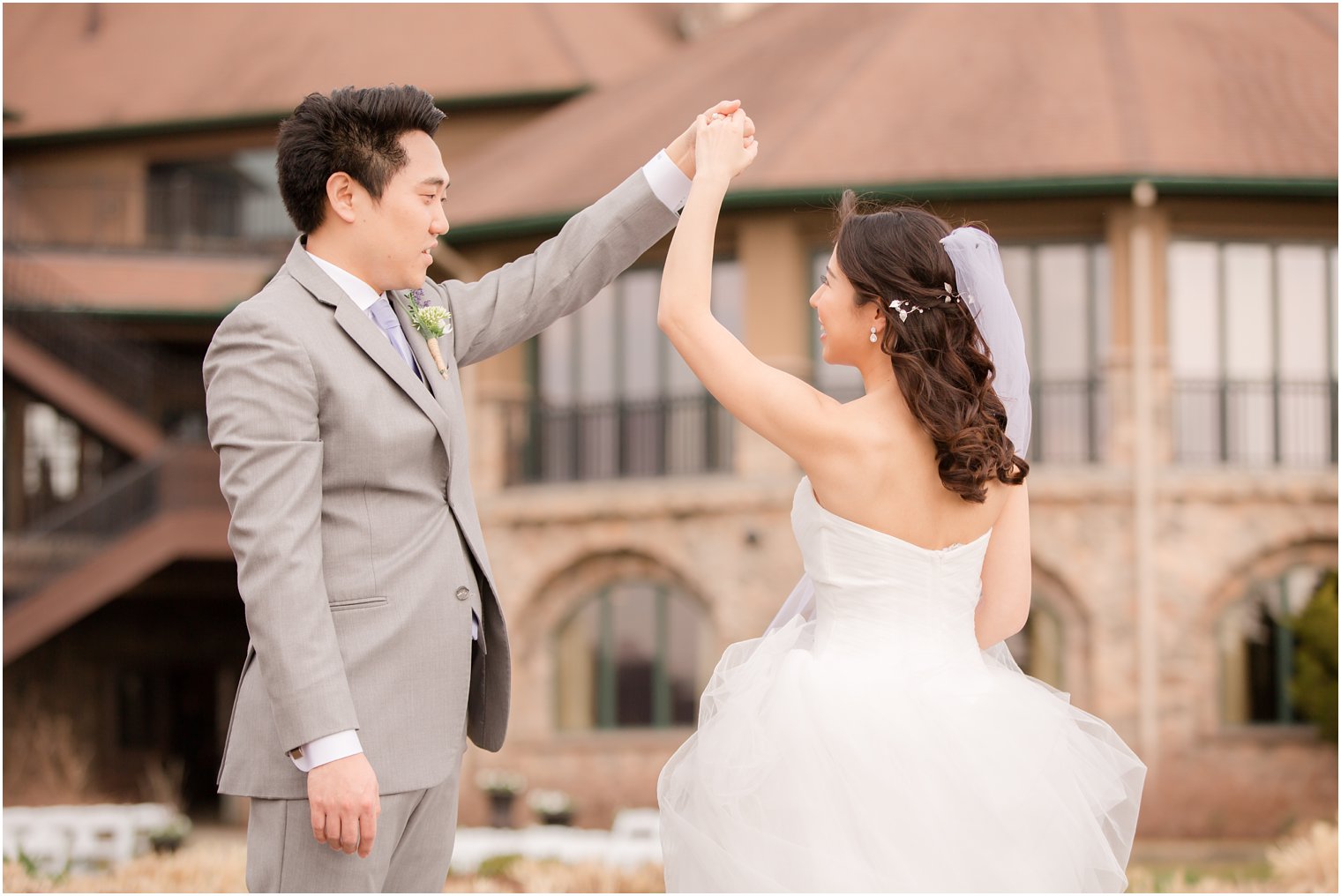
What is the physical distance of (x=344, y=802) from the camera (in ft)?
10.7

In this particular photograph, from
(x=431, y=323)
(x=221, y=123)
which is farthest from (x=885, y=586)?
(x=221, y=123)

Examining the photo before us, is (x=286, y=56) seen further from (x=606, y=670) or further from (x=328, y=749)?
(x=328, y=749)

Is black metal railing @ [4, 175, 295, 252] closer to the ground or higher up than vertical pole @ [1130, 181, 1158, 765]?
higher up

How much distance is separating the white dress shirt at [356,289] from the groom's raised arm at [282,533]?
3 centimetres

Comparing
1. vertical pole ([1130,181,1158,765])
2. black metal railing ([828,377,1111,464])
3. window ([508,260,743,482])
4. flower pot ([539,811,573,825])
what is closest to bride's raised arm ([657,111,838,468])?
flower pot ([539,811,573,825])

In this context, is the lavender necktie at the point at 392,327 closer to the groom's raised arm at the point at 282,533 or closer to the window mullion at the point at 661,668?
the groom's raised arm at the point at 282,533

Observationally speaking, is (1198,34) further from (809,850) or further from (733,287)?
(809,850)

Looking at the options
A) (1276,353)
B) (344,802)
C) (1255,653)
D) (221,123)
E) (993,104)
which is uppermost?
(221,123)

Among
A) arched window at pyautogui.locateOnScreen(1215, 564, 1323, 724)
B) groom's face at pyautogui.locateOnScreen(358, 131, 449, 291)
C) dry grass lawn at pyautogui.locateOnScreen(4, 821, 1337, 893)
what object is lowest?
dry grass lawn at pyautogui.locateOnScreen(4, 821, 1337, 893)

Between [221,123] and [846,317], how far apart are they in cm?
2339

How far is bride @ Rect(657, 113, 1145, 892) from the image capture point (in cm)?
378

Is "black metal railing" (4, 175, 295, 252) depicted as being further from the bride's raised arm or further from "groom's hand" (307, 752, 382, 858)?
"groom's hand" (307, 752, 382, 858)

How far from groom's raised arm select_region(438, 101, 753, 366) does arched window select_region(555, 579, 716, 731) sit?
15.8 m

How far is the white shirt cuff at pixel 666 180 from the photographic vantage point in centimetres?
420
